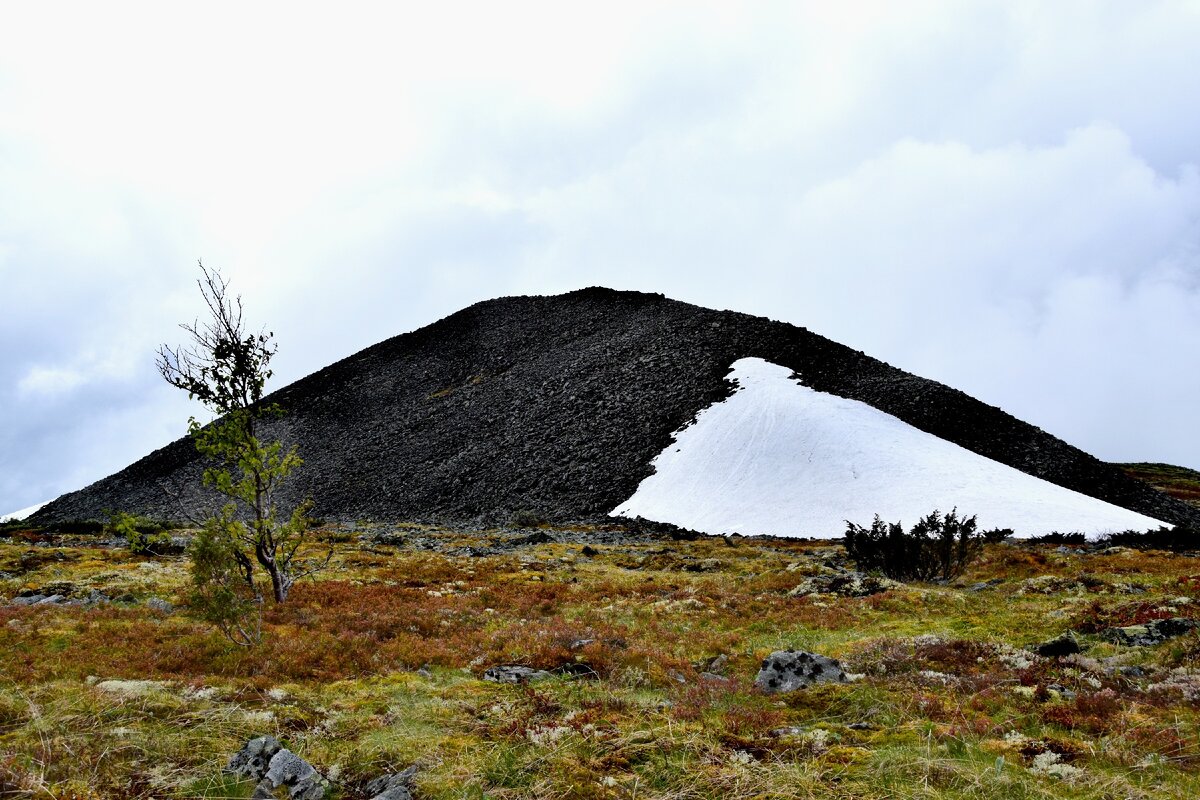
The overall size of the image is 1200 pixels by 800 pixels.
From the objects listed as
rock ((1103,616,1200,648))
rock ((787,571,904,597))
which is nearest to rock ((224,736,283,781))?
rock ((1103,616,1200,648))

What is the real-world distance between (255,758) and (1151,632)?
13.8m

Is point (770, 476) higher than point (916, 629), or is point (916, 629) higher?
point (770, 476)

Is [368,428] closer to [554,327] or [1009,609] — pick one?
[554,327]

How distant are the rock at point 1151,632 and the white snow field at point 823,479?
23202 mm

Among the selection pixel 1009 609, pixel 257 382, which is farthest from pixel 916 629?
pixel 257 382

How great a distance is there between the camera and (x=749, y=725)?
8.23m

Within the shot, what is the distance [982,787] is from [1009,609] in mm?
11704

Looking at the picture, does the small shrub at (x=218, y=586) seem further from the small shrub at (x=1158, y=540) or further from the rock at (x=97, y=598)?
the small shrub at (x=1158, y=540)

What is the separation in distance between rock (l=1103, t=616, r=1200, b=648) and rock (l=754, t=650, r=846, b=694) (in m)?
5.30

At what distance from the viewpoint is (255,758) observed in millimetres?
7172

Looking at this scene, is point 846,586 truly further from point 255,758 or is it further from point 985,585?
point 255,758

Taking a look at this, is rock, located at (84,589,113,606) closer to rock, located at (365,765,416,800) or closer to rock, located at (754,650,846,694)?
rock, located at (365,765,416,800)

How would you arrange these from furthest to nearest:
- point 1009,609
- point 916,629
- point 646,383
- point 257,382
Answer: point 646,383 < point 257,382 < point 1009,609 < point 916,629

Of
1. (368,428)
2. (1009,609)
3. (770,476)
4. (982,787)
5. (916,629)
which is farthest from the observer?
(368,428)
